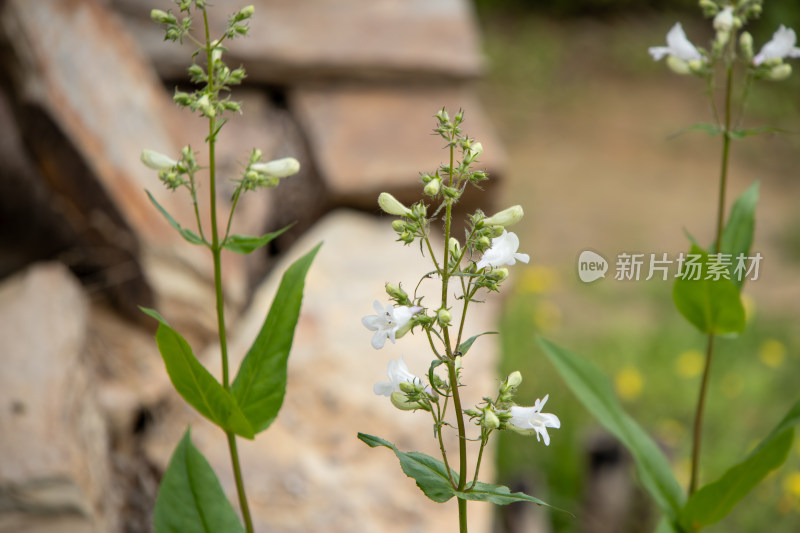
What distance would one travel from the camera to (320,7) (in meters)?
3.46

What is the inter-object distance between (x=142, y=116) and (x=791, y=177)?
4.95 meters

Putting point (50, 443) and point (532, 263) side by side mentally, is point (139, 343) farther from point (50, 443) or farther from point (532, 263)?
point (532, 263)

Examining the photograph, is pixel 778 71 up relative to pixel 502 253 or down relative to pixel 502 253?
up

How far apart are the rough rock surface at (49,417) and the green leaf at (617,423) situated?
1013mm

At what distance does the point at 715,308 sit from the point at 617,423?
23cm

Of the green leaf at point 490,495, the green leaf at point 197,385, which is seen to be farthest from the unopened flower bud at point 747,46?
the green leaf at point 197,385

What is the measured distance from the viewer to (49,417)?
172cm

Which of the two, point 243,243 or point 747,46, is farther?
point 747,46

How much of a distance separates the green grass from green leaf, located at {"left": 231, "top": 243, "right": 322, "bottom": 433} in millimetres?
1468

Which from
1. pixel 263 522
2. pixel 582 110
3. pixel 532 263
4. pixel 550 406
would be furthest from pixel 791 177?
pixel 263 522

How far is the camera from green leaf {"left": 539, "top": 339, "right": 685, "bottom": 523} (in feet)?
3.97

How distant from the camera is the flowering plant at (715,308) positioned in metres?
1.08

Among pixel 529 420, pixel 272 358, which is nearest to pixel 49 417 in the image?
pixel 272 358

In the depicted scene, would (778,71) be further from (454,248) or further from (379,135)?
(379,135)
